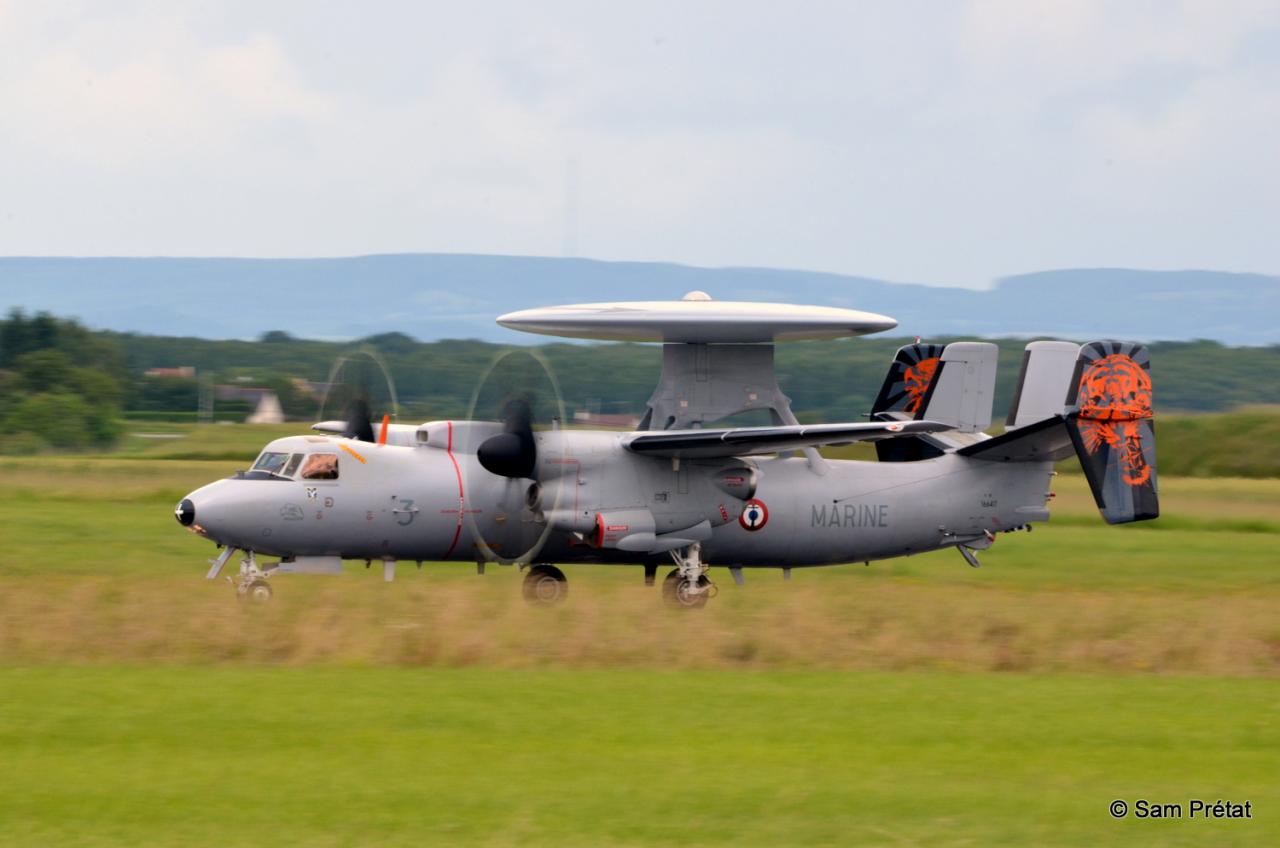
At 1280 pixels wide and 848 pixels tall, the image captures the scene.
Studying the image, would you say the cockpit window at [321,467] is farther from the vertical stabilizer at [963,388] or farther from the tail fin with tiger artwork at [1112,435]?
the tail fin with tiger artwork at [1112,435]

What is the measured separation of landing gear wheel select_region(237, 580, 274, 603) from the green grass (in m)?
4.68

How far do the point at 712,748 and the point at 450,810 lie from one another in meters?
2.41

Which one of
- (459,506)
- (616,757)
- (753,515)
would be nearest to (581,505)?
(459,506)

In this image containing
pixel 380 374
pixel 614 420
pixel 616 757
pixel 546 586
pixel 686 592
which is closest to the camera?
pixel 616 757

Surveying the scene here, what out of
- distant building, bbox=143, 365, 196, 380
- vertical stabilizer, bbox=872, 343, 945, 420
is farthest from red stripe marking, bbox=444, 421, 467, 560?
distant building, bbox=143, 365, 196, 380

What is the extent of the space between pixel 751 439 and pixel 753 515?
184cm

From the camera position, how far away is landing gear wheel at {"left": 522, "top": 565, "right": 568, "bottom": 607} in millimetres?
19750

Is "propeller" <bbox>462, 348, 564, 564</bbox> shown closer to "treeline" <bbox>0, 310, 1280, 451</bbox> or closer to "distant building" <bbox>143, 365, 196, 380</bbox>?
"treeline" <bbox>0, 310, 1280, 451</bbox>

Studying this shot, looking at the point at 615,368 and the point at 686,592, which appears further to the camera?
the point at 615,368

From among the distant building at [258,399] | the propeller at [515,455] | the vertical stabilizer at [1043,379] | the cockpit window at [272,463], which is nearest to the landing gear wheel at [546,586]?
the propeller at [515,455]

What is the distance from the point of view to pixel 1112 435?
65.8ft

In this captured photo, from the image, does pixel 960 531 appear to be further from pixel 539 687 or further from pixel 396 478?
pixel 539 687

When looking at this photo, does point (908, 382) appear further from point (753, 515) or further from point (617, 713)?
point (617, 713)

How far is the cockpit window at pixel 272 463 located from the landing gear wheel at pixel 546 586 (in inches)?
134
